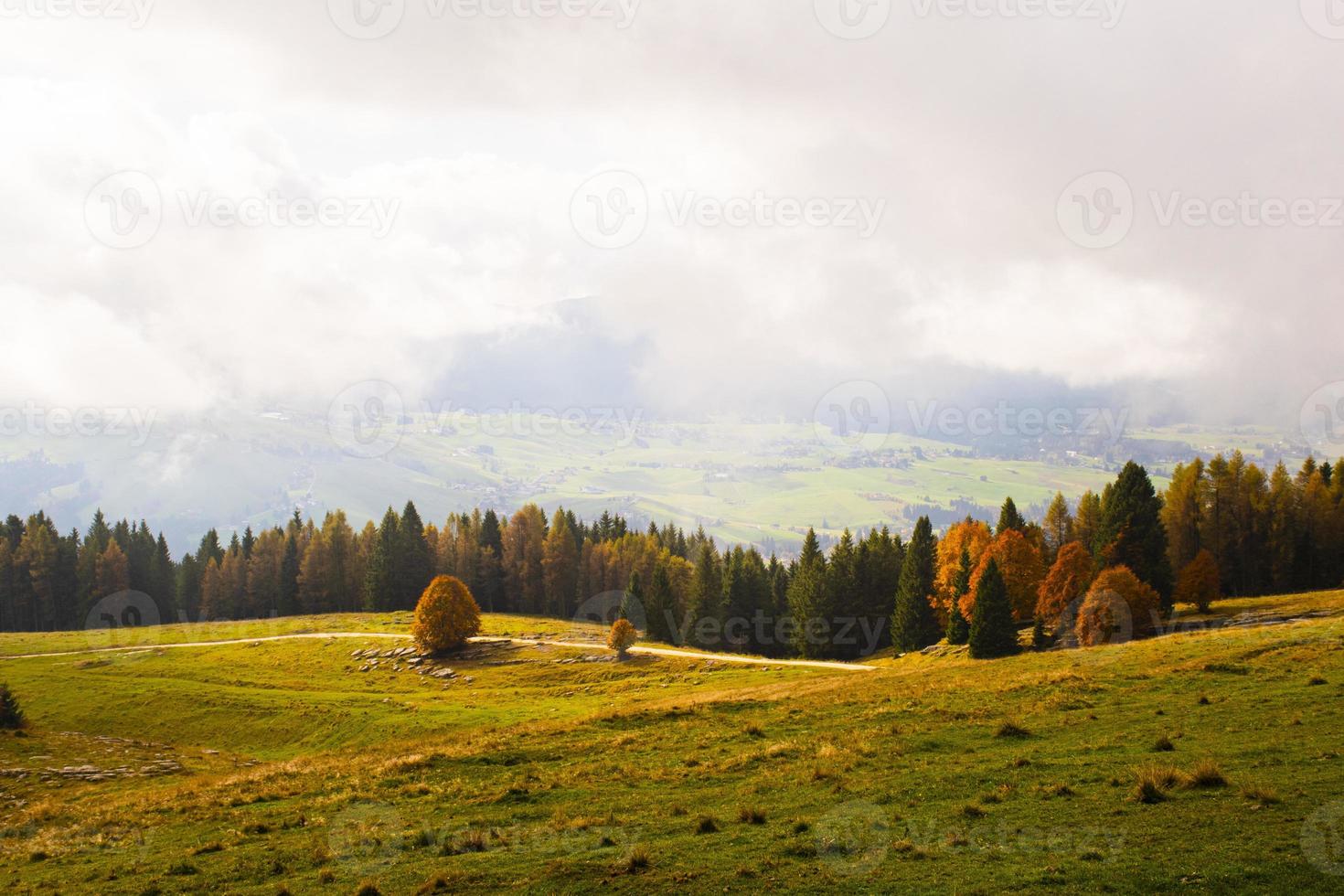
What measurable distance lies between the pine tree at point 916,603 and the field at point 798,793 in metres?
34.8

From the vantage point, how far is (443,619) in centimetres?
9725

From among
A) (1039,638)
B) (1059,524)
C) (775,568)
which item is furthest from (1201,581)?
(775,568)

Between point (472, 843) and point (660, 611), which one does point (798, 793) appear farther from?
point (660, 611)

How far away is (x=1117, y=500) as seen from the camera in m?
80.1

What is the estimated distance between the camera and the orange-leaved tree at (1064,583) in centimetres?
7044

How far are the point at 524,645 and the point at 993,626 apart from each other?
190ft

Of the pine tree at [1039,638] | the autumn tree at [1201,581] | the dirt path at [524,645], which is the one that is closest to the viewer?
the pine tree at [1039,638]

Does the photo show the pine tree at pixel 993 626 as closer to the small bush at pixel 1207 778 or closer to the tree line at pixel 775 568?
the tree line at pixel 775 568

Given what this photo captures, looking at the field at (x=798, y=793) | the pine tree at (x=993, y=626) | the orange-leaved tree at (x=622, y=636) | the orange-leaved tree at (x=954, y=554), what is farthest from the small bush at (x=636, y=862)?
the orange-leaved tree at (x=622, y=636)

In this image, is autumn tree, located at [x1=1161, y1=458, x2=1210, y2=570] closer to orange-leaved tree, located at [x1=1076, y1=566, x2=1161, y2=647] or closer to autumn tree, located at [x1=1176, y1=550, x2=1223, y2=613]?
autumn tree, located at [x1=1176, y1=550, x2=1223, y2=613]

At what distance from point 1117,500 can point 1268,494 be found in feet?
118

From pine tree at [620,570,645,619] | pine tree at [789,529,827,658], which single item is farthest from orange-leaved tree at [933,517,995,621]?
pine tree at [620,570,645,619]

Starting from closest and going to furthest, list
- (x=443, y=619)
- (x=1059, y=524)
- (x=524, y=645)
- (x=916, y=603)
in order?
1. (x=916, y=603)
2. (x=443, y=619)
3. (x=524, y=645)
4. (x=1059, y=524)

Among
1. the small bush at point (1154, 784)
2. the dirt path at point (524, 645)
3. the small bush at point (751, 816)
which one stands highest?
the small bush at point (1154, 784)
